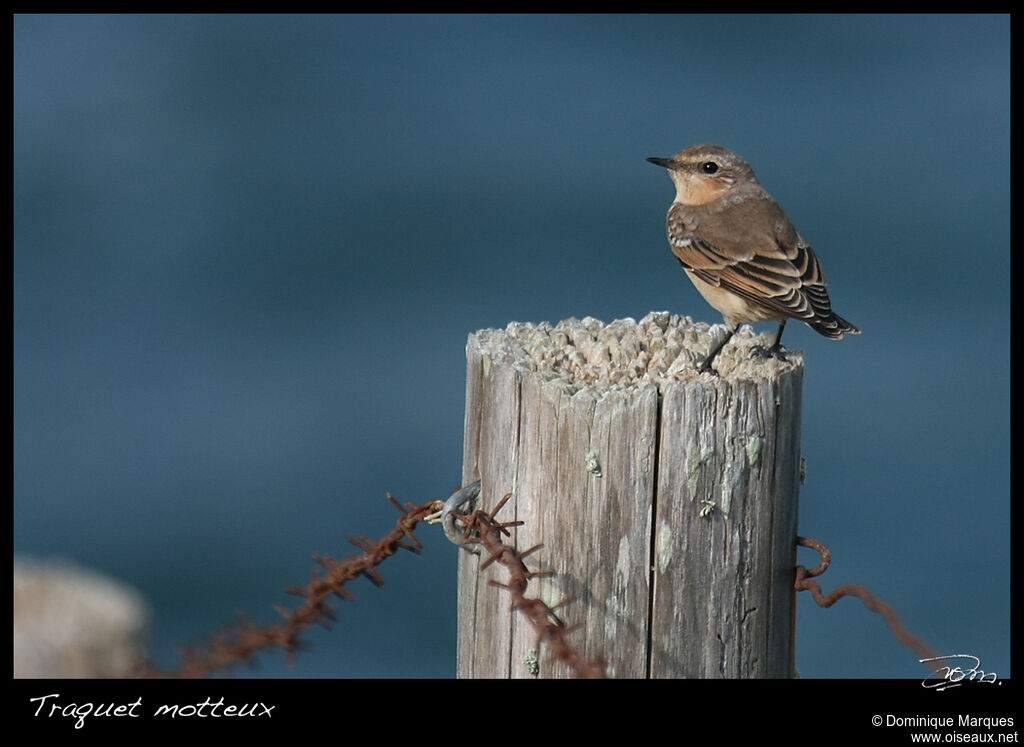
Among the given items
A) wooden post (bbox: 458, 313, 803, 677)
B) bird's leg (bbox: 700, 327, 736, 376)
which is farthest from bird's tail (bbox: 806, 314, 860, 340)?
wooden post (bbox: 458, 313, 803, 677)

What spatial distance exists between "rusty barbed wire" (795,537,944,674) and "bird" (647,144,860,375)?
1.92m

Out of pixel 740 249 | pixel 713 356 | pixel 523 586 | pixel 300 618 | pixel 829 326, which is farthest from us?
pixel 740 249

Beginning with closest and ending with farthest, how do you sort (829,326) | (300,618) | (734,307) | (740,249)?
1. (300,618)
2. (829,326)
3. (734,307)
4. (740,249)

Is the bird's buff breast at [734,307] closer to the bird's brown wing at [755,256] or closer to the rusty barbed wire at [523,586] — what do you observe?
the bird's brown wing at [755,256]

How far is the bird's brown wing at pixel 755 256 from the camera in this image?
6.99m

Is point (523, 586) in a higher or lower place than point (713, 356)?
lower

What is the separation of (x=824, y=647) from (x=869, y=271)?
4.25 metres

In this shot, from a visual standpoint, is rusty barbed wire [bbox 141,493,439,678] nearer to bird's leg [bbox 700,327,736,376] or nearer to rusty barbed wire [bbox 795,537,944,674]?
bird's leg [bbox 700,327,736,376]

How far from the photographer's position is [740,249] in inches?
290

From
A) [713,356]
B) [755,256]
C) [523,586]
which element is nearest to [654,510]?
[523,586]

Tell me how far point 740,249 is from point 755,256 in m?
0.11

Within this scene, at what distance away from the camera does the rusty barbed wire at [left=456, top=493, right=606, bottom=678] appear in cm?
411

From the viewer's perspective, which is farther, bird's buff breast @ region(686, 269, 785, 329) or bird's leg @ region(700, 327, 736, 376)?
bird's buff breast @ region(686, 269, 785, 329)

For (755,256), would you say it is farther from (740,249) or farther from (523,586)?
(523,586)
